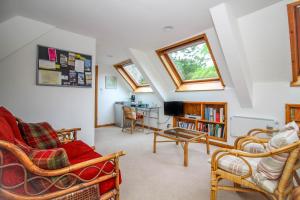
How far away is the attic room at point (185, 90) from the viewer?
1150mm

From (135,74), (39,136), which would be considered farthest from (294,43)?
(135,74)

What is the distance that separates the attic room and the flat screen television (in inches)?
13.5

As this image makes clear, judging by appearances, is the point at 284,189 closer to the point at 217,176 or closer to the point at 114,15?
the point at 217,176

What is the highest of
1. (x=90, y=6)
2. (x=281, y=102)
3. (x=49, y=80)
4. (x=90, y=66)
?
(x=90, y=6)

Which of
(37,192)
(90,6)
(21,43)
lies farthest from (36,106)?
(37,192)

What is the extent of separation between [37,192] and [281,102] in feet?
11.2

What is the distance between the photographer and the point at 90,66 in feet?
10.1

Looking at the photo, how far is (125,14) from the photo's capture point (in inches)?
87.8

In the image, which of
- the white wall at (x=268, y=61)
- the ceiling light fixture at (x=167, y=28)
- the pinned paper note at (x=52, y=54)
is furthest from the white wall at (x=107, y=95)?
the white wall at (x=268, y=61)

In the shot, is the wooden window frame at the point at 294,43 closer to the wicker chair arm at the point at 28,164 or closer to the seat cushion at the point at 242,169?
the seat cushion at the point at 242,169

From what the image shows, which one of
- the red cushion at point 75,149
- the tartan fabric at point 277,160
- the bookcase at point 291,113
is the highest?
the bookcase at point 291,113

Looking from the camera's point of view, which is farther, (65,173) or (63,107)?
(63,107)

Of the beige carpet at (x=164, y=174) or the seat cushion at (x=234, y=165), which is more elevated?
the seat cushion at (x=234, y=165)

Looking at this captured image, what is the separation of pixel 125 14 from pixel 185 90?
96.5 inches
